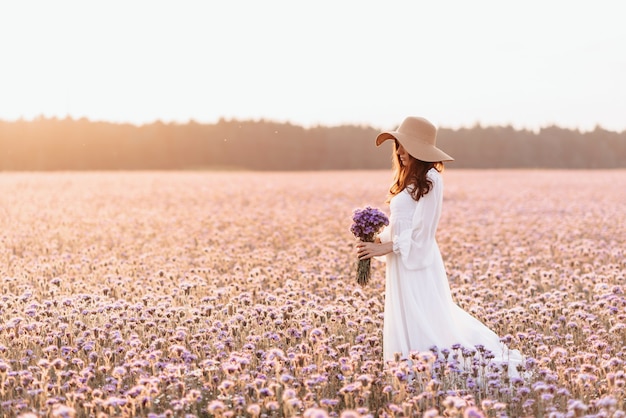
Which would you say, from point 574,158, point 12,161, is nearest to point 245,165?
point 12,161

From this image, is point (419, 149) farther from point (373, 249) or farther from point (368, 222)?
point (373, 249)

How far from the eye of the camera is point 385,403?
18.7 ft

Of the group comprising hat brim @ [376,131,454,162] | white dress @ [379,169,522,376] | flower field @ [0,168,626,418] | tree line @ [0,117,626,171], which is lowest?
flower field @ [0,168,626,418]

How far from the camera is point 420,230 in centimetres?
610

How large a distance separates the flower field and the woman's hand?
2.73 ft

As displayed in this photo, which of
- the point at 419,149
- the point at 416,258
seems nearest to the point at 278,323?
the point at 416,258

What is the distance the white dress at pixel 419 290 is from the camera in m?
6.10

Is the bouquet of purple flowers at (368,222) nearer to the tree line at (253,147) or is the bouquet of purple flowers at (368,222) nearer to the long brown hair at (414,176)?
the long brown hair at (414,176)

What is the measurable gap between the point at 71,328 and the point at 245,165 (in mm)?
82578

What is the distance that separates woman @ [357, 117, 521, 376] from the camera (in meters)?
6.07

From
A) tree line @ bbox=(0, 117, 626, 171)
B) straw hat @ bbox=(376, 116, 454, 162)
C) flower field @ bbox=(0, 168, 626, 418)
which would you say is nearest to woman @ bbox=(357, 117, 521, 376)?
straw hat @ bbox=(376, 116, 454, 162)

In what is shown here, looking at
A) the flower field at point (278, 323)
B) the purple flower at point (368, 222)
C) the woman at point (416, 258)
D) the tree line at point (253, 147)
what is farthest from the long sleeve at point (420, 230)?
the tree line at point (253, 147)

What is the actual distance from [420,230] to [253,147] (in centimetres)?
8491

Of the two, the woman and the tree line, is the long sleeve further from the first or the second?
the tree line
